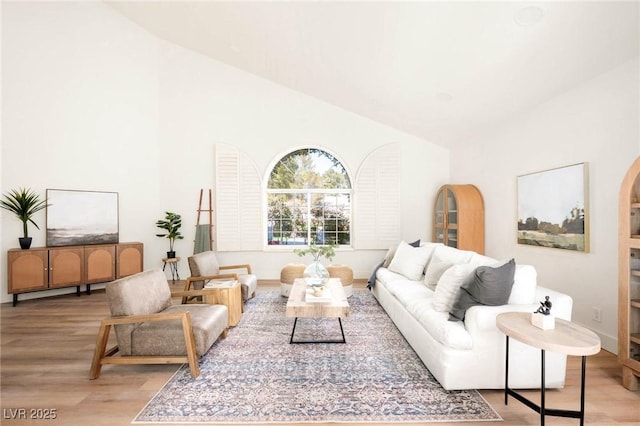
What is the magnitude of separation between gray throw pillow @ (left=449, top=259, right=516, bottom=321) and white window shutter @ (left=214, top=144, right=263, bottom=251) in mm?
4195

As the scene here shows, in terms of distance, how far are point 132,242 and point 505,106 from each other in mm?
6271

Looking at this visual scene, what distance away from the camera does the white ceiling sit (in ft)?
8.27

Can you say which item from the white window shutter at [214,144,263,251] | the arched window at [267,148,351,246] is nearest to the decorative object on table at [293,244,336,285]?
the arched window at [267,148,351,246]

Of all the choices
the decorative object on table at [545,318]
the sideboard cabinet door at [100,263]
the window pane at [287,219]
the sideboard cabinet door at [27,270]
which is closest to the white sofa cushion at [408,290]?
the decorative object on table at [545,318]

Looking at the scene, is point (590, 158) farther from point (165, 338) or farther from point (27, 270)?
point (27, 270)

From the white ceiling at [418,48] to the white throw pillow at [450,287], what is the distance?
2.10 metres

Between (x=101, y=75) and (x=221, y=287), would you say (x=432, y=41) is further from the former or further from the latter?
(x=101, y=75)

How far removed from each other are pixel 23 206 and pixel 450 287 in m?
5.86

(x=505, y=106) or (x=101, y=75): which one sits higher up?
(x=101, y=75)

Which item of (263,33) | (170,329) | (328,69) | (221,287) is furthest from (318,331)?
(263,33)

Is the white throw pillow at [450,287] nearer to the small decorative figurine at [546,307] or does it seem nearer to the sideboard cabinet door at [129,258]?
the small decorative figurine at [546,307]

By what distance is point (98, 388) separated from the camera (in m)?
2.27

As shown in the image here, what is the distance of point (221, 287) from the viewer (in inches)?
135

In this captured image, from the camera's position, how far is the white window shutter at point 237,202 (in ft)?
19.0
